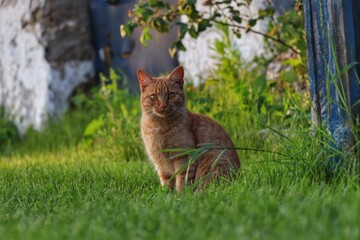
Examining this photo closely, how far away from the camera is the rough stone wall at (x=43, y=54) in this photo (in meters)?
8.01

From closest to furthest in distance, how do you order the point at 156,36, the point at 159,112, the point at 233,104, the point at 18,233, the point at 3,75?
the point at 18,233, the point at 159,112, the point at 233,104, the point at 156,36, the point at 3,75

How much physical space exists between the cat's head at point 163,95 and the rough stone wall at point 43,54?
3853 millimetres

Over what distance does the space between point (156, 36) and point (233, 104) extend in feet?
7.31

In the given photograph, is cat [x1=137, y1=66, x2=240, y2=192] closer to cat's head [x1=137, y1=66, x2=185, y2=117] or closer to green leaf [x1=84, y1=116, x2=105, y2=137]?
cat's head [x1=137, y1=66, x2=185, y2=117]

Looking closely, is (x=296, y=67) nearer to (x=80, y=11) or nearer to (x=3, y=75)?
(x=80, y=11)

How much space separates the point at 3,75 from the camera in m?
8.58

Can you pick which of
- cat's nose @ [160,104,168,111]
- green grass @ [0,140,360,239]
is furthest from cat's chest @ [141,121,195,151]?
green grass @ [0,140,360,239]

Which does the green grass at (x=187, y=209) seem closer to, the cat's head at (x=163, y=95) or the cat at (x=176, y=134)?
the cat at (x=176, y=134)

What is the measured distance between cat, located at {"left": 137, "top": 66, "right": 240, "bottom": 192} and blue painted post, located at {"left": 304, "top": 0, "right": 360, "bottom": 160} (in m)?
0.70

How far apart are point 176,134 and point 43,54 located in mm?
4281

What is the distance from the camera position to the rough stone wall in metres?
8.01

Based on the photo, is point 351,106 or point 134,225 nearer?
point 134,225

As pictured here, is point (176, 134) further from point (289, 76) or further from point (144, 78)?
point (289, 76)

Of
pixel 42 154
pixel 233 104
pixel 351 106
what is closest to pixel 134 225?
pixel 351 106
